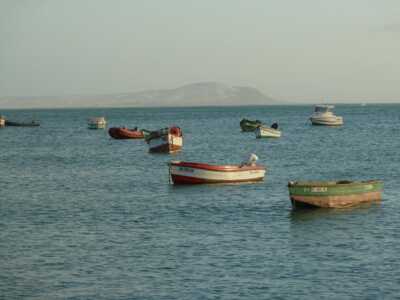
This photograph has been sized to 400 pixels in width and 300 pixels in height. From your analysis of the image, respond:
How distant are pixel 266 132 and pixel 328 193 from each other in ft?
231

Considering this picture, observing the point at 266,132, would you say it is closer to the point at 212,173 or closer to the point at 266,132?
the point at 266,132

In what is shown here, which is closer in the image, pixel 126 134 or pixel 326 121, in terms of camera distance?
pixel 126 134

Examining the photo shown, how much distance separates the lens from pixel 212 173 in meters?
53.6

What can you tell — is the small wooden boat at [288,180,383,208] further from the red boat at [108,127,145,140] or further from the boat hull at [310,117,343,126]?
the boat hull at [310,117,343,126]

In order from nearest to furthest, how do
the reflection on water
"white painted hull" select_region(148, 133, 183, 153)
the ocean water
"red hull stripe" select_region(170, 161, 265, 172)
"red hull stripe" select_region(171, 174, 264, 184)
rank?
1. the ocean water
2. the reflection on water
3. "red hull stripe" select_region(170, 161, 265, 172)
4. "red hull stripe" select_region(171, 174, 264, 184)
5. "white painted hull" select_region(148, 133, 183, 153)

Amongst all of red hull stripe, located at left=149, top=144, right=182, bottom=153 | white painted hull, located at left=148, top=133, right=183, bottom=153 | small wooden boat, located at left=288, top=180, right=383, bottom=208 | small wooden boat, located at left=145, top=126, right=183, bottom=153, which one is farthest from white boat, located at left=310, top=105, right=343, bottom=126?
small wooden boat, located at left=288, top=180, right=383, bottom=208

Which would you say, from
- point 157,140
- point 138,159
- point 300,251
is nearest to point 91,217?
point 300,251

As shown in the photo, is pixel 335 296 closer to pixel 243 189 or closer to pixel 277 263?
pixel 277 263

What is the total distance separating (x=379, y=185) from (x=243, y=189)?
9869 mm

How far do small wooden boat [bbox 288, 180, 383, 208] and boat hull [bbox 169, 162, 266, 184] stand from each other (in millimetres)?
12081

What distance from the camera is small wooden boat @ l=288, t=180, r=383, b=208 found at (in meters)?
41.1

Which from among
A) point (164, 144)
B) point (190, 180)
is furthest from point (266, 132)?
point (190, 180)

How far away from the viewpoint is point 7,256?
31797 mm

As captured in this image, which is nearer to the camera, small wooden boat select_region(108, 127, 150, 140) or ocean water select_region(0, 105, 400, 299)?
ocean water select_region(0, 105, 400, 299)
